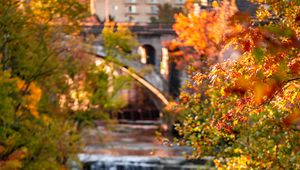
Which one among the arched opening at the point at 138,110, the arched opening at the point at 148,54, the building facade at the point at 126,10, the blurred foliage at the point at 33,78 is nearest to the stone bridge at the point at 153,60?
the arched opening at the point at 148,54

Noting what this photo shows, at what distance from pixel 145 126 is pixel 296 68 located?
46.9 m

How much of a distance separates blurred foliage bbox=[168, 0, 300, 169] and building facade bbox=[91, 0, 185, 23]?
60.2ft

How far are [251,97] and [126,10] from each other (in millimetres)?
39252

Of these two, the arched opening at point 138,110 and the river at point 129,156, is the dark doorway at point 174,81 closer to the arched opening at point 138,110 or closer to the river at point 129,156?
the river at point 129,156

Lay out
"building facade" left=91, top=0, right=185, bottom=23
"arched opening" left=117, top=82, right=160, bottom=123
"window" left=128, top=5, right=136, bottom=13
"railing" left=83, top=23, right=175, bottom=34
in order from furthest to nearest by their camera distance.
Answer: "arched opening" left=117, top=82, right=160, bottom=123
"window" left=128, top=5, right=136, bottom=13
"railing" left=83, top=23, right=175, bottom=34
"building facade" left=91, top=0, right=185, bottom=23

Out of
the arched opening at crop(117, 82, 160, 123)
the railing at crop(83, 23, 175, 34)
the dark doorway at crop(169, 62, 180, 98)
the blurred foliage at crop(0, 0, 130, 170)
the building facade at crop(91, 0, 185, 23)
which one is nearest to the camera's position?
the blurred foliage at crop(0, 0, 130, 170)

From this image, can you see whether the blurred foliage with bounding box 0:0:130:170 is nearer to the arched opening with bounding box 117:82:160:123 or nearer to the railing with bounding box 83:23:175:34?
the railing with bounding box 83:23:175:34

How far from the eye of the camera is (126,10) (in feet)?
148

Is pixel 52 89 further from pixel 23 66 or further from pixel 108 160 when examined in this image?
pixel 108 160

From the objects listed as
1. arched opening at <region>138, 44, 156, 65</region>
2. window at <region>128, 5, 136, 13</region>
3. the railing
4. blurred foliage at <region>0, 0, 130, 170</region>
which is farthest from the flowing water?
window at <region>128, 5, 136, 13</region>

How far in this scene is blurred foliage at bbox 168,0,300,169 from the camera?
542 centimetres

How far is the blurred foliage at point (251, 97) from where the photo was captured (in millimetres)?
5422

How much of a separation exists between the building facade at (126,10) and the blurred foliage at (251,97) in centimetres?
1834

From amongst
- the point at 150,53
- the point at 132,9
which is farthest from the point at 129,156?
the point at 132,9
